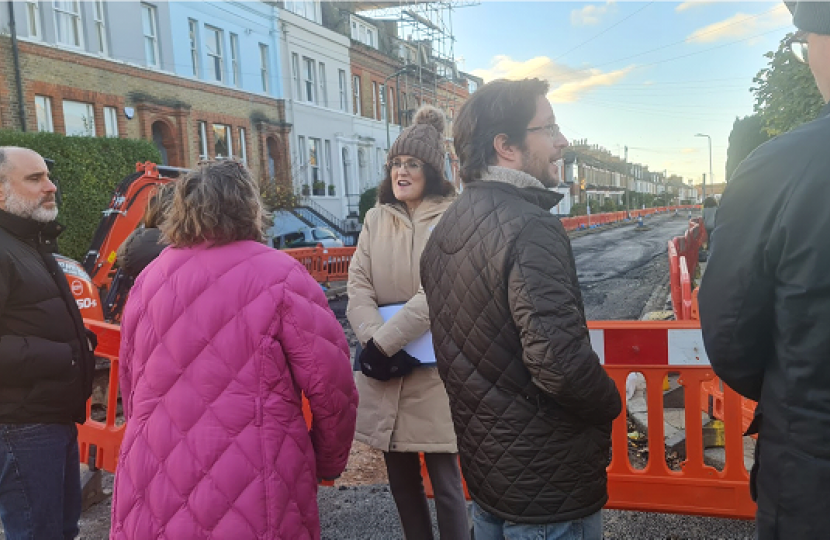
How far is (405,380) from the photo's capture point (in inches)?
112

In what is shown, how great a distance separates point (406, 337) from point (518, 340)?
95 centimetres

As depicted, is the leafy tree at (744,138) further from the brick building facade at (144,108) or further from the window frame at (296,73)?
the window frame at (296,73)

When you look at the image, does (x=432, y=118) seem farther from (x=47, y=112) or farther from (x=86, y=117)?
(x=86, y=117)

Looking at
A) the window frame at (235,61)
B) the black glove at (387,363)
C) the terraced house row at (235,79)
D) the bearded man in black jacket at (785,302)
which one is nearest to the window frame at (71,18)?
the terraced house row at (235,79)

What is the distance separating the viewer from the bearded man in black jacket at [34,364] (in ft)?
8.76

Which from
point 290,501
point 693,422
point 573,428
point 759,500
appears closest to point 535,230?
point 573,428

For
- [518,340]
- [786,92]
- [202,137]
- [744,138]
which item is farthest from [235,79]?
[518,340]

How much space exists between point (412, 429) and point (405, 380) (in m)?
0.21

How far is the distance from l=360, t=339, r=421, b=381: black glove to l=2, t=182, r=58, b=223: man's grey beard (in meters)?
1.55

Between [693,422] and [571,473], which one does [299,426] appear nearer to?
[571,473]

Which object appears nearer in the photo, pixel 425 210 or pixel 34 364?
pixel 34 364

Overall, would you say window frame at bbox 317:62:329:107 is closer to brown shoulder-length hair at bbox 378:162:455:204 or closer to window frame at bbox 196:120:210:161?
window frame at bbox 196:120:210:161

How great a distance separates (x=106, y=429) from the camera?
4.21 m

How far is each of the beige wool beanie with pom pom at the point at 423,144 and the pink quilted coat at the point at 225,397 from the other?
1055 mm
